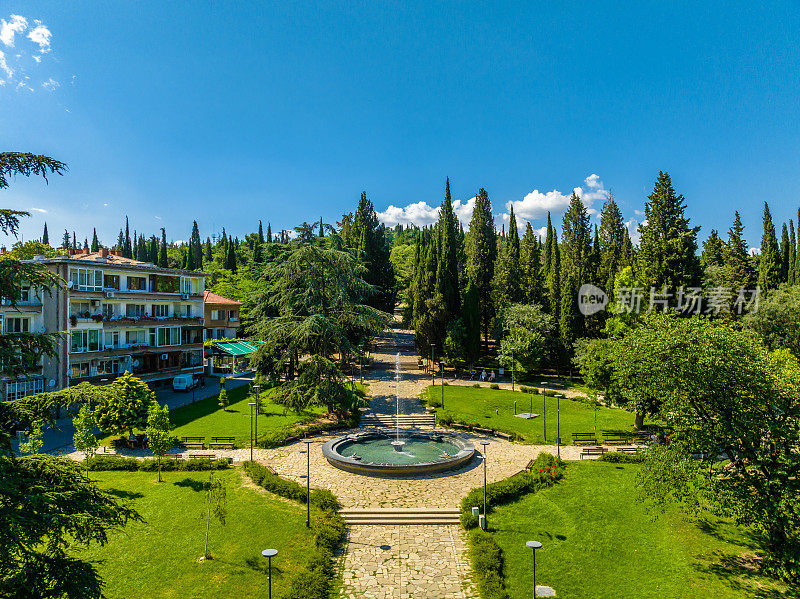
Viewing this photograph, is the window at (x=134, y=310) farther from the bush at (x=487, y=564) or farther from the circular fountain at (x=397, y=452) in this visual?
the bush at (x=487, y=564)

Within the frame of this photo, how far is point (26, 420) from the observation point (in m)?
7.76

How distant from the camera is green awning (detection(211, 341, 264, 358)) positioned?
145 ft

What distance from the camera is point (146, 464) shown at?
74.9 feet

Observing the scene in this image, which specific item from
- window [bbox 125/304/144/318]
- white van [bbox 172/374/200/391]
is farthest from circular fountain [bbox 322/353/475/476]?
window [bbox 125/304/144/318]

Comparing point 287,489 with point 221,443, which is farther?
point 221,443

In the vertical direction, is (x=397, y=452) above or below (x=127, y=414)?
below

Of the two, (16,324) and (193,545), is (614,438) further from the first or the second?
(16,324)

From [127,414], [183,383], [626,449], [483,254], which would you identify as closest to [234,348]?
[183,383]

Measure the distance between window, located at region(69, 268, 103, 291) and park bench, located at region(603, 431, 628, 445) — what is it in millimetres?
38786

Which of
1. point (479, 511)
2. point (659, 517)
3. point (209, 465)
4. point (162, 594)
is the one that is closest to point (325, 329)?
point (209, 465)

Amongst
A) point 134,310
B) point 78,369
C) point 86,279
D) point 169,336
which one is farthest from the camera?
point 169,336

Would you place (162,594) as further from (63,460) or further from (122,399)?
(122,399)

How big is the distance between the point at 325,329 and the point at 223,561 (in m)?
18.0

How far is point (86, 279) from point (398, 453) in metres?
27.6
